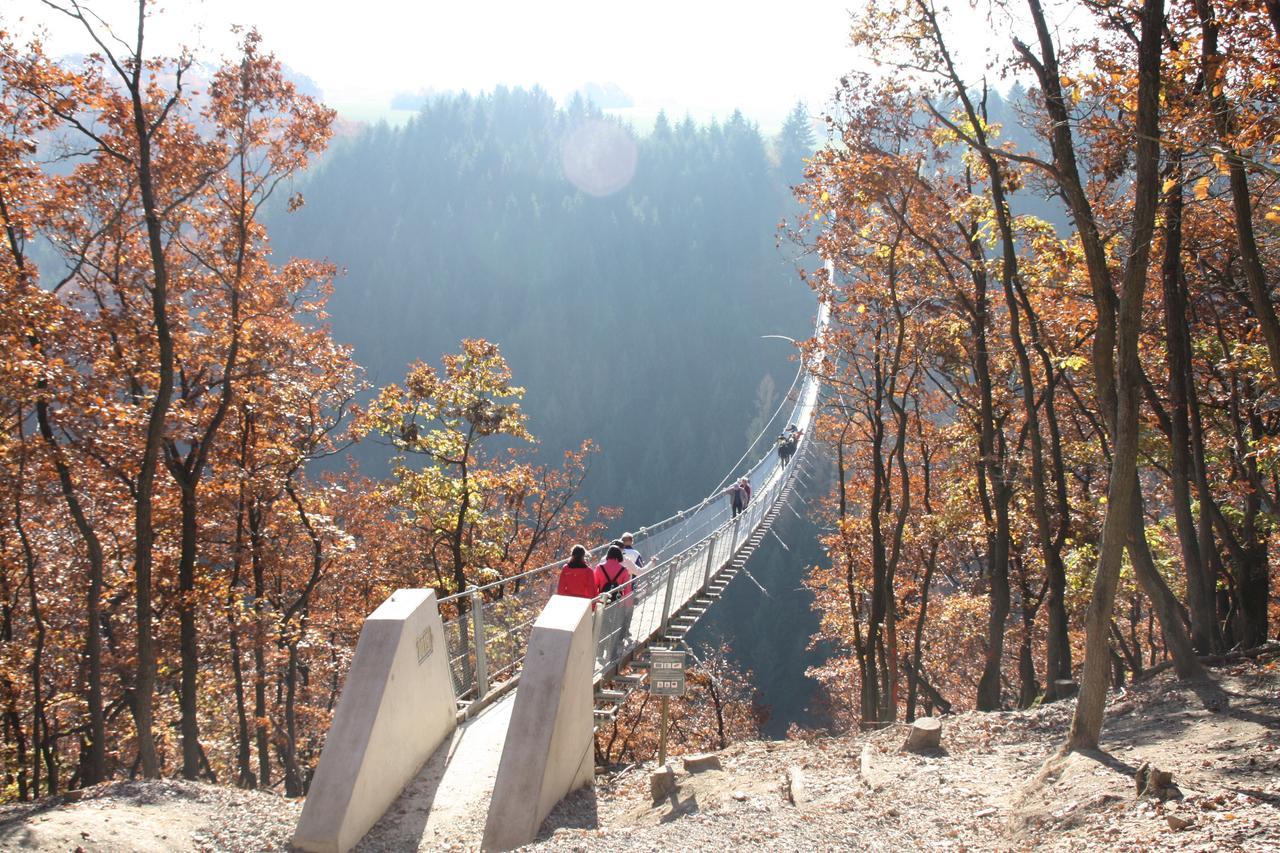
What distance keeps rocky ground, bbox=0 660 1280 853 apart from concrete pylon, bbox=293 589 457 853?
0.31 m

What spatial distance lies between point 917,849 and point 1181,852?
0.97m

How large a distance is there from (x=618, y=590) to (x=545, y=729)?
2690mm

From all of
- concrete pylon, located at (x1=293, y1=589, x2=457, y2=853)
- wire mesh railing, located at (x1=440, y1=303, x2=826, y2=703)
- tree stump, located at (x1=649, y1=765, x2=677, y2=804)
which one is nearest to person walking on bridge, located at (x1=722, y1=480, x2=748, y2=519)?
wire mesh railing, located at (x1=440, y1=303, x2=826, y2=703)

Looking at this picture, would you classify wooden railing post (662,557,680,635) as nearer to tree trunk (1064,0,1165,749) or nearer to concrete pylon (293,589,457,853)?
concrete pylon (293,589,457,853)

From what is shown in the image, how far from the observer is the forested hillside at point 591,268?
2926 inches

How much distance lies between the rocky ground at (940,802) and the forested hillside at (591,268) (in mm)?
61791

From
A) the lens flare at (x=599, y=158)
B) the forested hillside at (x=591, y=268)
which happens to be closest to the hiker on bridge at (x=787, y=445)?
the forested hillside at (x=591, y=268)

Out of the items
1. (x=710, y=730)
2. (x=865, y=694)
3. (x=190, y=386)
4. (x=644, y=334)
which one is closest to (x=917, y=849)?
(x=865, y=694)

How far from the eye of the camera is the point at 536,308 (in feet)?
270

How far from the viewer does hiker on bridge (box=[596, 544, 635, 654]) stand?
6.51 metres

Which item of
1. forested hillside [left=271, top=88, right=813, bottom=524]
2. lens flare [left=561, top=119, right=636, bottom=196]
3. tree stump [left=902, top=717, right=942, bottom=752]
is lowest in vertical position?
tree stump [left=902, top=717, right=942, bottom=752]

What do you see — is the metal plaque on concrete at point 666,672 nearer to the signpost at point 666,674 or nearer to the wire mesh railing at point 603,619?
the signpost at point 666,674

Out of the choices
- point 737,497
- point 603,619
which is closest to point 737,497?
point 737,497

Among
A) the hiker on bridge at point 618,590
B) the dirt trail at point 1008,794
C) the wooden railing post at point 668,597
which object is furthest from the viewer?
the wooden railing post at point 668,597
